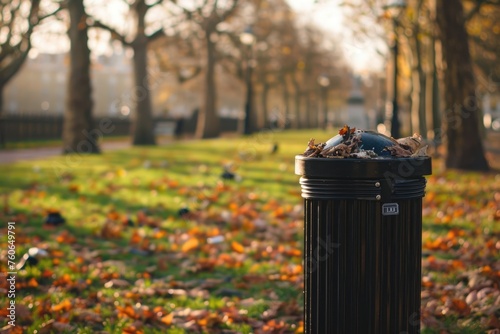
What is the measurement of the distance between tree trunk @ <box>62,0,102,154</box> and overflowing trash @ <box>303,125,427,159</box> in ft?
57.9

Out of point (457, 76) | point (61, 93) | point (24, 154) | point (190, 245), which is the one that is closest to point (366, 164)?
point (190, 245)

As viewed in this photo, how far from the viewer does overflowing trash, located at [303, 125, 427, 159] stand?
3.98 meters

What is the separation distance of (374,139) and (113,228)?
5.65 metres

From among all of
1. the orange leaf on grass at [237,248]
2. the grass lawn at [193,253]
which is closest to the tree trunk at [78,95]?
the grass lawn at [193,253]

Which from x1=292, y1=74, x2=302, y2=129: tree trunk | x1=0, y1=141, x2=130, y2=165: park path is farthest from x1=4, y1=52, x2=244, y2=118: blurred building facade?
x1=0, y1=141, x2=130, y2=165: park path

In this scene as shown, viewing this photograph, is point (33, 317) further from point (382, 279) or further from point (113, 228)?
point (113, 228)

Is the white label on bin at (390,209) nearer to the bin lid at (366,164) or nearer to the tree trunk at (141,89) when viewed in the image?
the bin lid at (366,164)

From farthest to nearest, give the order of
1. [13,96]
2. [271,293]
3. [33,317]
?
[13,96] < [271,293] < [33,317]

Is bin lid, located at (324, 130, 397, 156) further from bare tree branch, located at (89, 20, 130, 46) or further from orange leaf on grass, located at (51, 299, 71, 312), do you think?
bare tree branch, located at (89, 20, 130, 46)

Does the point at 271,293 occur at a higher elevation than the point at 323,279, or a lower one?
lower

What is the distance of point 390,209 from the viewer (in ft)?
12.7

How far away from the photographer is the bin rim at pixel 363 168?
383 centimetres

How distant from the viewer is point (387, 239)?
3.89 meters

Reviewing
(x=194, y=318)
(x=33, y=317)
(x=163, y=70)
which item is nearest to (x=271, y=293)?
(x=194, y=318)
